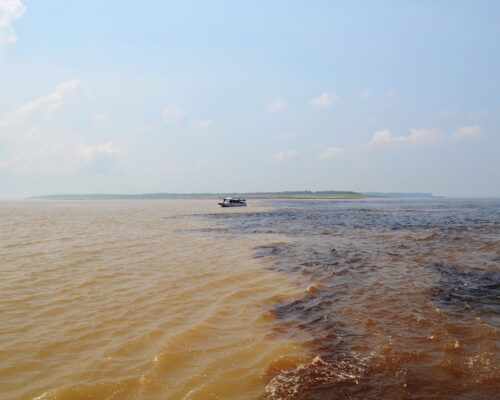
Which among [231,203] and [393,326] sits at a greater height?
[231,203]

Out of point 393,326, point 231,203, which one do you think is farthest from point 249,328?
point 231,203

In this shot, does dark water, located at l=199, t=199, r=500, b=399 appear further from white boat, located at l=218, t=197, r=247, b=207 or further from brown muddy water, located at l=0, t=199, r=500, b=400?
white boat, located at l=218, t=197, r=247, b=207

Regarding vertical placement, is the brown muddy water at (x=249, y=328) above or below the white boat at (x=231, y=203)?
below

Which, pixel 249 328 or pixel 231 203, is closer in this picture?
pixel 249 328

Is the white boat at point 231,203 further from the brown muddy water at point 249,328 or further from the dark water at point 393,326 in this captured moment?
the brown muddy water at point 249,328

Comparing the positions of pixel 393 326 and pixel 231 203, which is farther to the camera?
pixel 231 203

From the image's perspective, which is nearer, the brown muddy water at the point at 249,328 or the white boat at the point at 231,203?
the brown muddy water at the point at 249,328

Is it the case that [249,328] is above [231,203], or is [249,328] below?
below

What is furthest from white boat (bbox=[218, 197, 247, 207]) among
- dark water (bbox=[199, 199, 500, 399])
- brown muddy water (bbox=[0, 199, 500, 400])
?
brown muddy water (bbox=[0, 199, 500, 400])

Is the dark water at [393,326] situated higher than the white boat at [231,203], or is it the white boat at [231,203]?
the white boat at [231,203]

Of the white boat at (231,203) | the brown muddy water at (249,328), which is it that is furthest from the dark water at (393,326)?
the white boat at (231,203)

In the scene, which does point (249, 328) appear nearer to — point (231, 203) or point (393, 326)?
point (393, 326)

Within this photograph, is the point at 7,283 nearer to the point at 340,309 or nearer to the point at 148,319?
the point at 148,319

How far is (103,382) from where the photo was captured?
17.6ft
